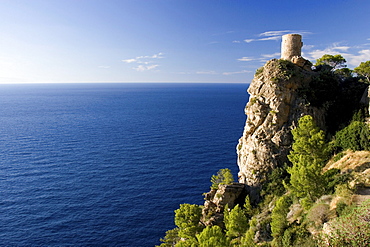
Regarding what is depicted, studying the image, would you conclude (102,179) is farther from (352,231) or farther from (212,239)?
(352,231)

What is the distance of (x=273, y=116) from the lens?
4725 centimetres

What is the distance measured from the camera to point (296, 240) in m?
26.7

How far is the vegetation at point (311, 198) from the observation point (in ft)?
80.0

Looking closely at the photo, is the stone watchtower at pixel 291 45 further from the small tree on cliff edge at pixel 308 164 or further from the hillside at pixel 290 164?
the small tree on cliff edge at pixel 308 164

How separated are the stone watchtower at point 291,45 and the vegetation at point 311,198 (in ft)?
12.2

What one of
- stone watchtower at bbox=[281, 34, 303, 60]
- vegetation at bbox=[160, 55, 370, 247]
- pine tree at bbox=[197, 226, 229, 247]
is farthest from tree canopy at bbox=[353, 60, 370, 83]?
pine tree at bbox=[197, 226, 229, 247]

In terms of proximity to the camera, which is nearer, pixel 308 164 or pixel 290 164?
pixel 308 164

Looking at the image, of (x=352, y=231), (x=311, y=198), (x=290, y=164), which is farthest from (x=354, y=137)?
(x=352, y=231)

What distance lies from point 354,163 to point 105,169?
61.9 metres

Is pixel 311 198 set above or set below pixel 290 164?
below

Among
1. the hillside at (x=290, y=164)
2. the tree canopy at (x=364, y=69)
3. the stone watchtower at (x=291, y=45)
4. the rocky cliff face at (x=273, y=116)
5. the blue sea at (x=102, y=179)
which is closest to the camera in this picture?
the hillside at (x=290, y=164)

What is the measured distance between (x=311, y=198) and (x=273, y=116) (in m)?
18.5

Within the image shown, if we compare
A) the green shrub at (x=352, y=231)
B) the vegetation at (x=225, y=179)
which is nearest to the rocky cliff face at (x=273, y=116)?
the vegetation at (x=225, y=179)

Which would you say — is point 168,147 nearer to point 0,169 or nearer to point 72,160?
point 72,160
